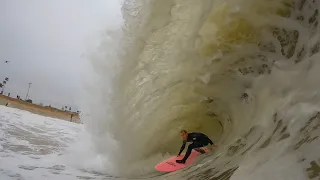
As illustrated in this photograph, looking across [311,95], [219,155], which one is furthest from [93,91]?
[311,95]

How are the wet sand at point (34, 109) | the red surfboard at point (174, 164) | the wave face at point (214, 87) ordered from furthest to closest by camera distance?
the wet sand at point (34, 109) < the red surfboard at point (174, 164) < the wave face at point (214, 87)

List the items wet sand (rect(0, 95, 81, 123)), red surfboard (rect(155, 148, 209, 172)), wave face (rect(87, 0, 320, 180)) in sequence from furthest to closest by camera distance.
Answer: wet sand (rect(0, 95, 81, 123)) → red surfboard (rect(155, 148, 209, 172)) → wave face (rect(87, 0, 320, 180))

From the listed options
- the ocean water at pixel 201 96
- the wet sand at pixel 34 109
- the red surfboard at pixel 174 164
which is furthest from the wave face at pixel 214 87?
the wet sand at pixel 34 109

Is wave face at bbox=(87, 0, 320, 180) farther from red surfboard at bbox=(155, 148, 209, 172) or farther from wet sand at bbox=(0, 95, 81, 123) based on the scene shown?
wet sand at bbox=(0, 95, 81, 123)

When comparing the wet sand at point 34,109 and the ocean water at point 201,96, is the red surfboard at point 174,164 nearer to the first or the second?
the ocean water at point 201,96

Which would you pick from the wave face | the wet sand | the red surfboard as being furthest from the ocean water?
the wet sand

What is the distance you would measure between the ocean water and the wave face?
2 cm

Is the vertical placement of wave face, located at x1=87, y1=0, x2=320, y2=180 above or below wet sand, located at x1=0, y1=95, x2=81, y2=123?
below

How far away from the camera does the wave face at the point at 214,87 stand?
330 centimetres

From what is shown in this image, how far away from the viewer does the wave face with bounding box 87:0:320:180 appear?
3.30 metres

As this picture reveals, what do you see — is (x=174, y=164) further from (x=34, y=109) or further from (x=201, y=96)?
(x=34, y=109)

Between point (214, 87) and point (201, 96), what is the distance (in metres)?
0.61

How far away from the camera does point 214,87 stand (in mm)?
6016

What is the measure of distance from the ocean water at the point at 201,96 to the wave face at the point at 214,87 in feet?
0.06
